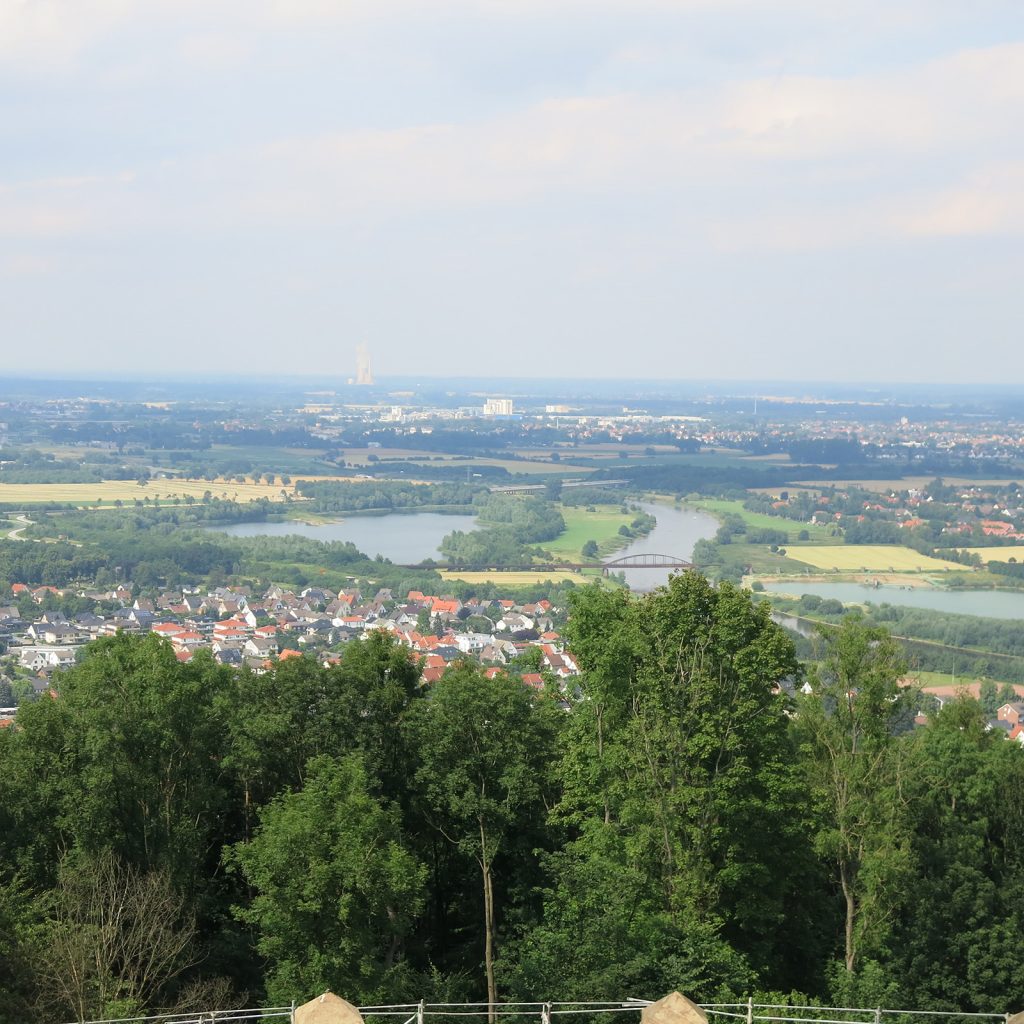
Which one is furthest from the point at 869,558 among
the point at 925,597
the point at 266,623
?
the point at 266,623

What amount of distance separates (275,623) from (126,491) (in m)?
47.1

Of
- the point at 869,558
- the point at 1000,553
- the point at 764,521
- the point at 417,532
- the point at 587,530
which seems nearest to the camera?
the point at 869,558

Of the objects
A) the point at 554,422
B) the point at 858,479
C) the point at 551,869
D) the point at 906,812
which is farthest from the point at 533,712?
the point at 554,422

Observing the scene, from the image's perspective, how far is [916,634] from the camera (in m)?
49.3

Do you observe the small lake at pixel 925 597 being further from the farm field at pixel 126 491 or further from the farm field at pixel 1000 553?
the farm field at pixel 126 491

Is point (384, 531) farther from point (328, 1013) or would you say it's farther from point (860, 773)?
point (328, 1013)

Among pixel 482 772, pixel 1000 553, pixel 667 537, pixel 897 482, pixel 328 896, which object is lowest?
pixel 1000 553

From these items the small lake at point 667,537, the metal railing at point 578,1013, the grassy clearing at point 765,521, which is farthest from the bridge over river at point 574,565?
the metal railing at point 578,1013

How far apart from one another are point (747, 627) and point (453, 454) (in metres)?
118

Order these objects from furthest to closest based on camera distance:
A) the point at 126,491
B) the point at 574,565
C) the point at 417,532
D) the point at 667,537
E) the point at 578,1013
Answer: the point at 126,491, the point at 417,532, the point at 667,537, the point at 574,565, the point at 578,1013

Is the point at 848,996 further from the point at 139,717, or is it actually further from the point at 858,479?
the point at 858,479

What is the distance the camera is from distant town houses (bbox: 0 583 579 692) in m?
42.4

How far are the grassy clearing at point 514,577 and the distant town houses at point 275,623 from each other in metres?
5.43

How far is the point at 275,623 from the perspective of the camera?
161 ft
